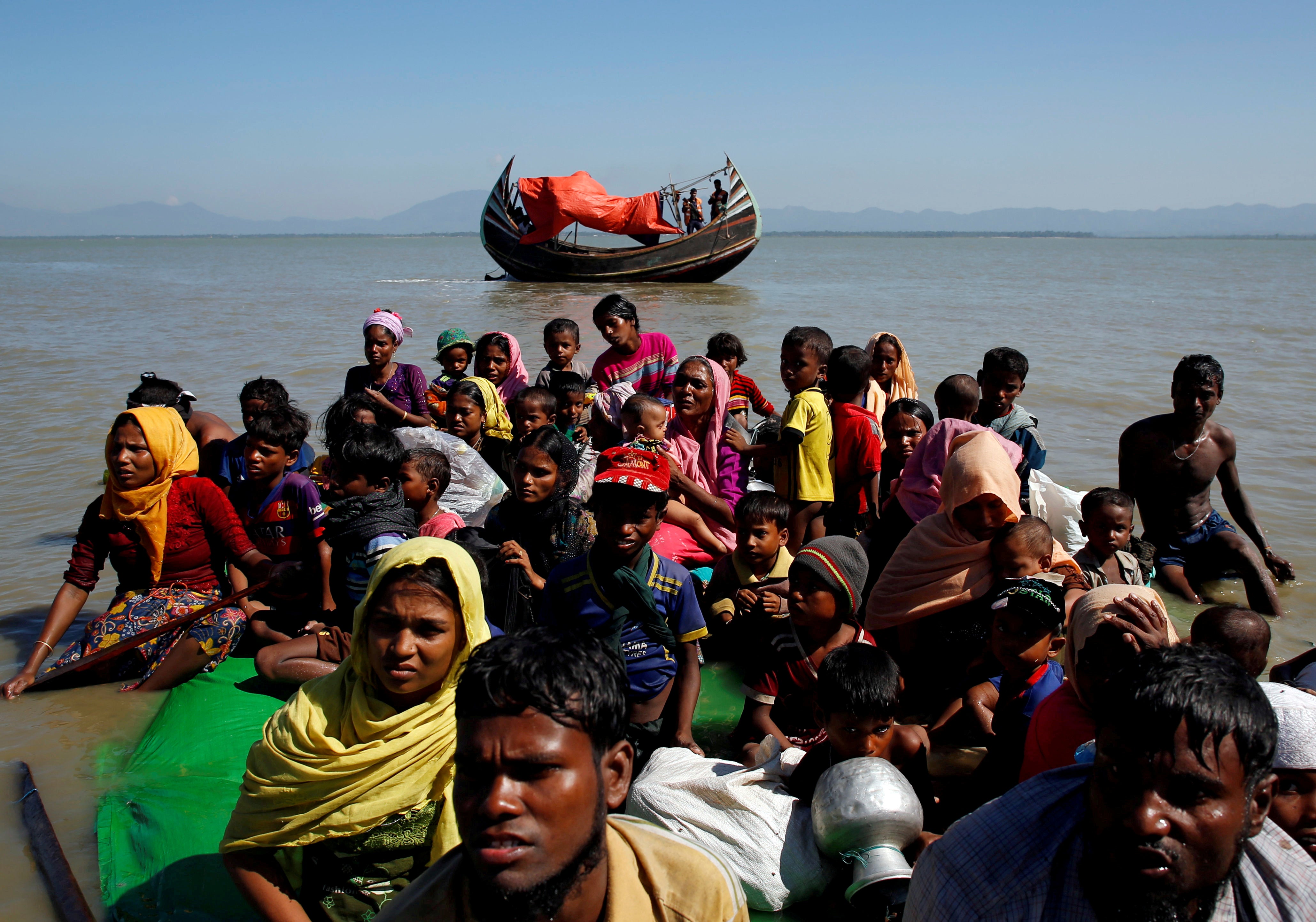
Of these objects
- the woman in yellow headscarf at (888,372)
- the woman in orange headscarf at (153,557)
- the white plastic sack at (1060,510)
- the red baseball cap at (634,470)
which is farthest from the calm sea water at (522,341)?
the woman in yellow headscarf at (888,372)

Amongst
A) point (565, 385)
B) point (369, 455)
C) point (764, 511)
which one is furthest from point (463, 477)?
point (764, 511)

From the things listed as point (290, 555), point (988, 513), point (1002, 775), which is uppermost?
point (988, 513)

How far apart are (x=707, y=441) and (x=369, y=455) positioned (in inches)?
78.7

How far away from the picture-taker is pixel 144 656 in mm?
3785

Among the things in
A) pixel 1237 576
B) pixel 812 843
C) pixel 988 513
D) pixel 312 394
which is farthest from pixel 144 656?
pixel 312 394

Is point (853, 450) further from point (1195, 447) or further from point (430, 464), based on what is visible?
point (430, 464)

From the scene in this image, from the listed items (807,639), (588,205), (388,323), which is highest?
(588,205)

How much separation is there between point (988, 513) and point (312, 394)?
10393 mm

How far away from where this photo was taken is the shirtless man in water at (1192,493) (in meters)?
4.81

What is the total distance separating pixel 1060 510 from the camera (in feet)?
14.1

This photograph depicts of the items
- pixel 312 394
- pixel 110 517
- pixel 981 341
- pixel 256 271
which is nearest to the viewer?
pixel 110 517

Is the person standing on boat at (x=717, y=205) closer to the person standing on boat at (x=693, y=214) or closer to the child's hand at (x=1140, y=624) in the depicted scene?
the person standing on boat at (x=693, y=214)

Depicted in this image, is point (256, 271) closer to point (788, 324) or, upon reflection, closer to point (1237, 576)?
point (788, 324)

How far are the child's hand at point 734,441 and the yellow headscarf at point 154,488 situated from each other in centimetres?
266
